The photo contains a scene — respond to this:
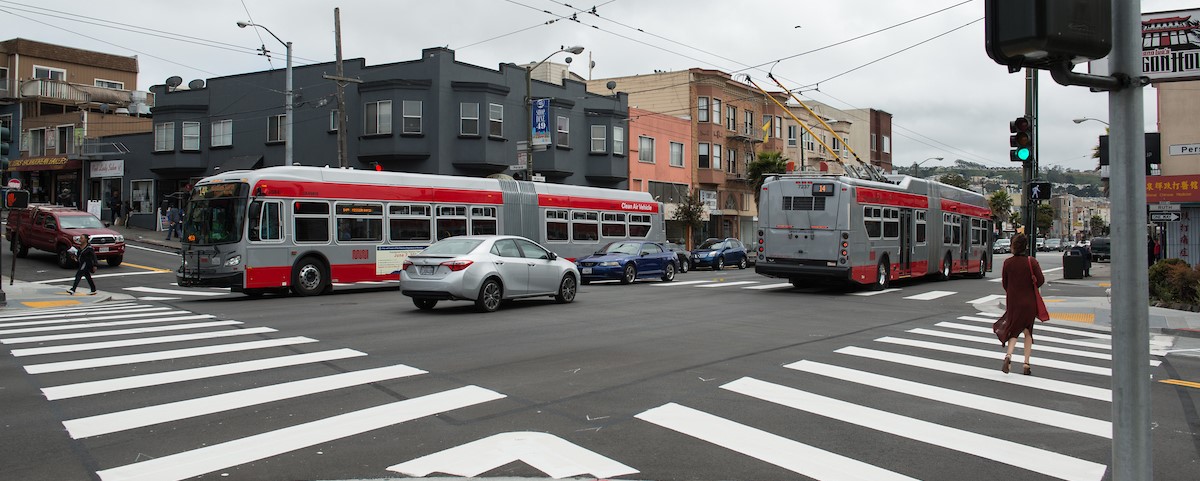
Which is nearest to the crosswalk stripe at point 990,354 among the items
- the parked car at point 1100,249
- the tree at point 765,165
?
the tree at point 765,165

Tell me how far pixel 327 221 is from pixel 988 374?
15870mm

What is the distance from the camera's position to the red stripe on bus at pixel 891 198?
2157 cm

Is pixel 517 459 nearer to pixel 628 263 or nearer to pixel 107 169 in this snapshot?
pixel 628 263

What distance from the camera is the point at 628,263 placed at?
2558cm

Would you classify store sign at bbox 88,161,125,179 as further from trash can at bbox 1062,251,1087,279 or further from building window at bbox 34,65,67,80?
trash can at bbox 1062,251,1087,279

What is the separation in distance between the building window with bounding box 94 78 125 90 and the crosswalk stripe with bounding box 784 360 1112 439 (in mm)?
56588

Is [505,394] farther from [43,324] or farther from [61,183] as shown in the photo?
[61,183]

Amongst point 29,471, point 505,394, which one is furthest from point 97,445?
point 505,394

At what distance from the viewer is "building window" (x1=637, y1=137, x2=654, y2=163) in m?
47.6

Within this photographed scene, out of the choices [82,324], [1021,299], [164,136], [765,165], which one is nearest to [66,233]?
[164,136]

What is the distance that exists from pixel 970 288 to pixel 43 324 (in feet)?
77.8

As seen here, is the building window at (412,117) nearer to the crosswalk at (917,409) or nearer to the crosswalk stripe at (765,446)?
the crosswalk at (917,409)

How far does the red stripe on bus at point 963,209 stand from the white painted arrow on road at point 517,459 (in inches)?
970

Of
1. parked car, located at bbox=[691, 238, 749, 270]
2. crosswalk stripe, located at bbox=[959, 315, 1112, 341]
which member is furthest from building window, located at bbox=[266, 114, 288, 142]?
crosswalk stripe, located at bbox=[959, 315, 1112, 341]
